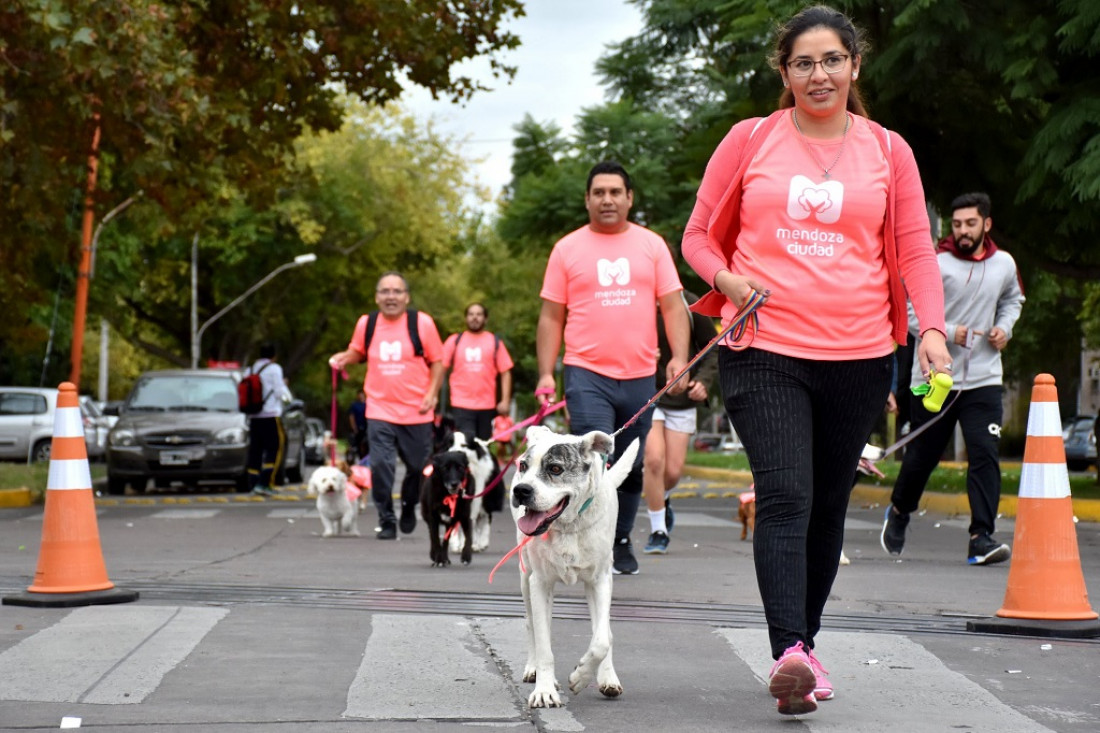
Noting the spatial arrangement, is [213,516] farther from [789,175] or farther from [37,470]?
[789,175]

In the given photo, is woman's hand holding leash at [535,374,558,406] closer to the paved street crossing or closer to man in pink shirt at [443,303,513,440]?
the paved street crossing

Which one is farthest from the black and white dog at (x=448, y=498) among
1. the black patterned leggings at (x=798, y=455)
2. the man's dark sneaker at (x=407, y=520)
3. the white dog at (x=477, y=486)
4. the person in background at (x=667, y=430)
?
the black patterned leggings at (x=798, y=455)

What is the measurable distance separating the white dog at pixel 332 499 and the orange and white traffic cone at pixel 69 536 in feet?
18.6

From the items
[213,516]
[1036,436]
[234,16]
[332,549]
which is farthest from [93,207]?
[1036,436]

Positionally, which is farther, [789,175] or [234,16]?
[234,16]

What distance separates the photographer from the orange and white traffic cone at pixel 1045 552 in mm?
6820

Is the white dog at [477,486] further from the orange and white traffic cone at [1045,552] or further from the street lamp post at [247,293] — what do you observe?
the street lamp post at [247,293]

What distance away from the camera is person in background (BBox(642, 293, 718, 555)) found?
10.1 metres

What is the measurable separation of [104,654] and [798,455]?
274cm

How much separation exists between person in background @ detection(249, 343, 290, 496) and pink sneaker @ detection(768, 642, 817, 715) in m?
16.3

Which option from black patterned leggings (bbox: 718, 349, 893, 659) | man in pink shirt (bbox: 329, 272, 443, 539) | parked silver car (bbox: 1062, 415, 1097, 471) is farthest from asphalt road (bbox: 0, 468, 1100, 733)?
parked silver car (bbox: 1062, 415, 1097, 471)

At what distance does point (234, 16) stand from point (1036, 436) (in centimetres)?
1462

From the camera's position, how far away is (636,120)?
29.8m

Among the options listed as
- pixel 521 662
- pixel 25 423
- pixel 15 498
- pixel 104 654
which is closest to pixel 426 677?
pixel 521 662
